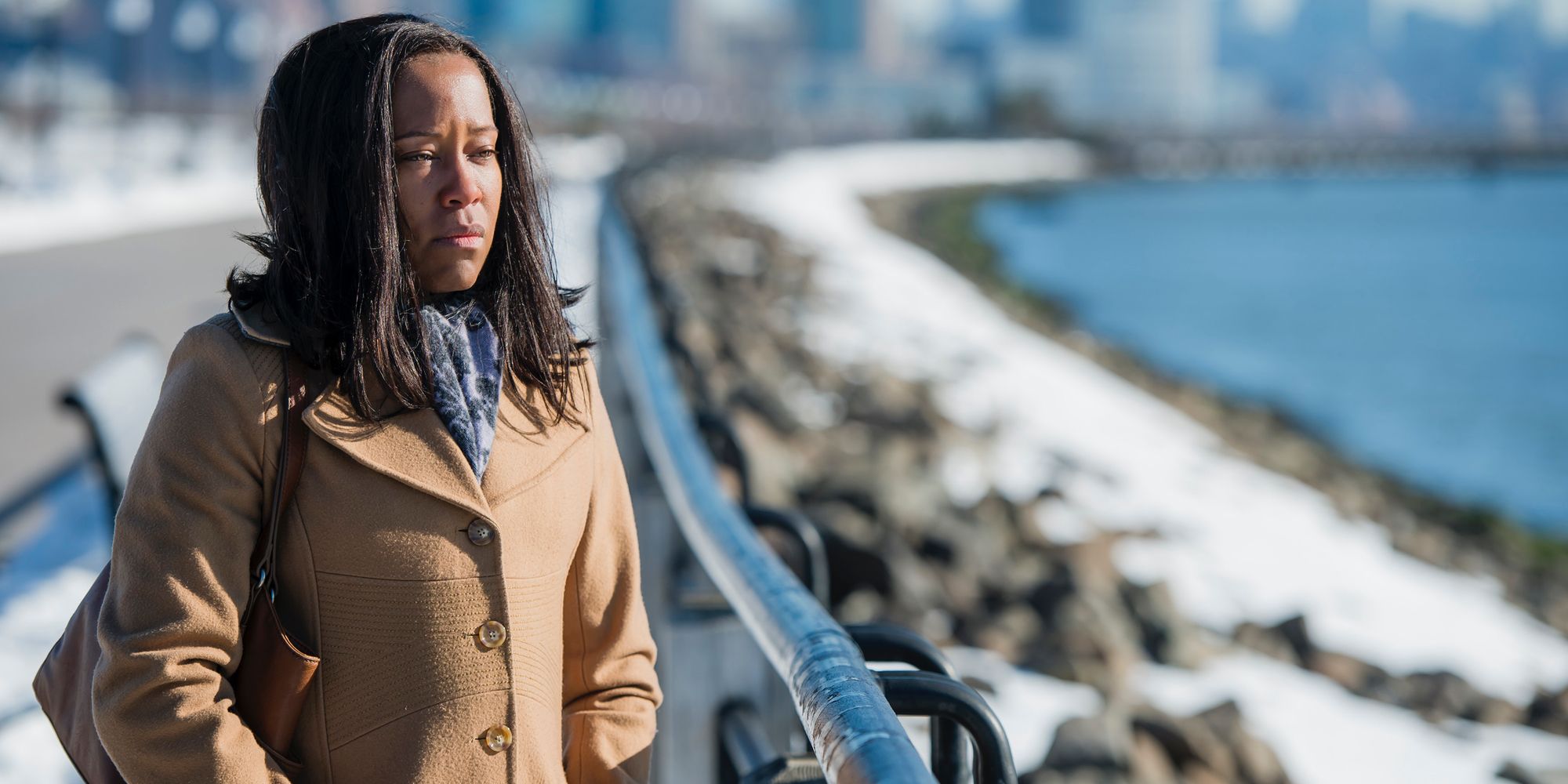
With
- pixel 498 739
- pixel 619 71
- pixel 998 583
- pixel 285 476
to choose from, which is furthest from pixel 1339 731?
pixel 619 71

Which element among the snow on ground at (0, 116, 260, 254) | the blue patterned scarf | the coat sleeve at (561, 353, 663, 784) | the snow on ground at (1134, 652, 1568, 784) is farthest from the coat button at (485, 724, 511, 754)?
the snow on ground at (0, 116, 260, 254)

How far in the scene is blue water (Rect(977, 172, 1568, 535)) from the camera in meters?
18.4

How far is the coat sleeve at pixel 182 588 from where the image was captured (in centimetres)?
138

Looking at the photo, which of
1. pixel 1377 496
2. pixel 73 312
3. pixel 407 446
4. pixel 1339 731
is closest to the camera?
pixel 407 446

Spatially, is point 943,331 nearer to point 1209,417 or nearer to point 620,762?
point 1209,417

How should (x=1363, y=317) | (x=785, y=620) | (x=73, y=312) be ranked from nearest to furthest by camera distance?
(x=785, y=620), (x=73, y=312), (x=1363, y=317)

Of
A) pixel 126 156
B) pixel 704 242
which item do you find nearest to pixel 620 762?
pixel 704 242

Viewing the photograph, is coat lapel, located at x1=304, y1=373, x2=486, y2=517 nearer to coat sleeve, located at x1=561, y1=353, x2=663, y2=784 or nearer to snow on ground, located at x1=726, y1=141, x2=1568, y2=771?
coat sleeve, located at x1=561, y1=353, x2=663, y2=784

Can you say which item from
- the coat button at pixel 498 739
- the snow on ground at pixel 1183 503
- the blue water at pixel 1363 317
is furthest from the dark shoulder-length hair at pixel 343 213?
the blue water at pixel 1363 317

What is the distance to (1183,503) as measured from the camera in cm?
977

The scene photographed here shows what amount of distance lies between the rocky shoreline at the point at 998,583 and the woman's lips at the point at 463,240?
1335mm

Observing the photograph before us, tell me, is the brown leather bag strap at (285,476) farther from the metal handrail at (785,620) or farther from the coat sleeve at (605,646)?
the metal handrail at (785,620)

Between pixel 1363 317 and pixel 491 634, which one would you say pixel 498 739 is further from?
pixel 1363 317

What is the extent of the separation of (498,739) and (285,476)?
33 centimetres
